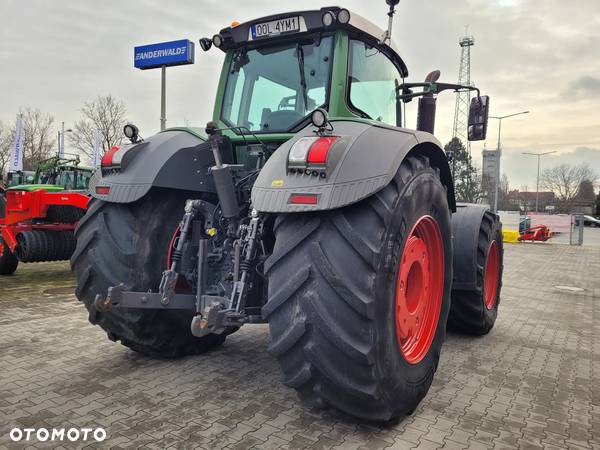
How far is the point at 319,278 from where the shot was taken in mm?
2502

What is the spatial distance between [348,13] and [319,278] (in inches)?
77.3

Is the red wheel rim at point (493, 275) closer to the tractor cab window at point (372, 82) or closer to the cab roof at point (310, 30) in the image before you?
the tractor cab window at point (372, 82)

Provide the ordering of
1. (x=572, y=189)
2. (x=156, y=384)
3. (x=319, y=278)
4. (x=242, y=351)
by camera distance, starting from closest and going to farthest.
A: (x=319, y=278), (x=156, y=384), (x=242, y=351), (x=572, y=189)

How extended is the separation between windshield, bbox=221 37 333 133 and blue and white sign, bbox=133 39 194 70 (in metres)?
6.20

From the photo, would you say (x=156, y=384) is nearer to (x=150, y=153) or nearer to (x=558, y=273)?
(x=150, y=153)

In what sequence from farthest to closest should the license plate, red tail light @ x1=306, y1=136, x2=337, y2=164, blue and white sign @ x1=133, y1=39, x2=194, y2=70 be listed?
1. blue and white sign @ x1=133, y1=39, x2=194, y2=70
2. the license plate
3. red tail light @ x1=306, y1=136, x2=337, y2=164

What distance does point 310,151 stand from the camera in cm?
262

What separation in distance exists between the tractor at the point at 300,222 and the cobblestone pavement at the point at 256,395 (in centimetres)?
26

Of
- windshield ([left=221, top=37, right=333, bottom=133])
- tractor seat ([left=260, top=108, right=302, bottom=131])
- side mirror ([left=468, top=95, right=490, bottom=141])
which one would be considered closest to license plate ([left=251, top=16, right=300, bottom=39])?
windshield ([left=221, top=37, right=333, bottom=133])

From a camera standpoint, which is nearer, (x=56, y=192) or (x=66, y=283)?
(x=66, y=283)

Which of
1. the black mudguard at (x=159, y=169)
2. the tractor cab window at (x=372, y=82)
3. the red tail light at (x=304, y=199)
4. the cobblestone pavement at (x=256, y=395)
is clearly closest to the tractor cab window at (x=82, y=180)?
the cobblestone pavement at (x=256, y=395)

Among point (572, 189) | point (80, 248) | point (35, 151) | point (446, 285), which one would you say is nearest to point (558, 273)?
point (446, 285)

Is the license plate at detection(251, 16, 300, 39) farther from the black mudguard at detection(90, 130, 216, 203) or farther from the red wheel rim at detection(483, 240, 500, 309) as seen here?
the red wheel rim at detection(483, 240, 500, 309)

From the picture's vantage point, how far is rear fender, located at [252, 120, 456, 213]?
A: 252 centimetres
